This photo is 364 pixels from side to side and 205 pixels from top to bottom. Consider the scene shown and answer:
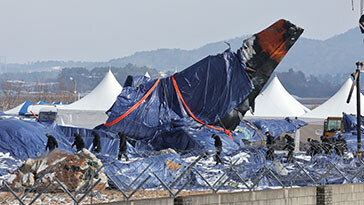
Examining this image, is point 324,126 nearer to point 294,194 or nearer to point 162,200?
point 294,194

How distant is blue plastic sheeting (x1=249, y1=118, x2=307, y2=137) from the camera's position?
3419 centimetres

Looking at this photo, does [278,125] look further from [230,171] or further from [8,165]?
[230,171]

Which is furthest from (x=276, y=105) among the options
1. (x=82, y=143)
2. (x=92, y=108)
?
(x=82, y=143)

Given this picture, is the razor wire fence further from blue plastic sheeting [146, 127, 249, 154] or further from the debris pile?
blue plastic sheeting [146, 127, 249, 154]

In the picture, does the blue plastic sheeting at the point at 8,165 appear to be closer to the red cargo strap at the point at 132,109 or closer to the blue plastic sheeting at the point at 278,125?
the red cargo strap at the point at 132,109

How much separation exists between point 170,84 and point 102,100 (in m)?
14.0

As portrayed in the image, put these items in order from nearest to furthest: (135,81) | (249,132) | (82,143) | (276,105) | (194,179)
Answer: (194,179) → (82,143) → (135,81) → (249,132) → (276,105)

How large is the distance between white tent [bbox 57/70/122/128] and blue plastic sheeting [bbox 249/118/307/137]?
357 inches

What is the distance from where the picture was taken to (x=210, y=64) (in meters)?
27.9

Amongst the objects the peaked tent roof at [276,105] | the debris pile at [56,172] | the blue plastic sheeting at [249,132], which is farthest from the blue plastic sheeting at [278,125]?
the debris pile at [56,172]

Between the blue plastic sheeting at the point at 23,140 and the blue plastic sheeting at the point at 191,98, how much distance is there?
5090mm

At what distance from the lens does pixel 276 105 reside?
139 feet

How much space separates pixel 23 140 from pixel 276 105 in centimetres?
2394

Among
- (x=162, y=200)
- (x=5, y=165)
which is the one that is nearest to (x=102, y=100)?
(x=5, y=165)
